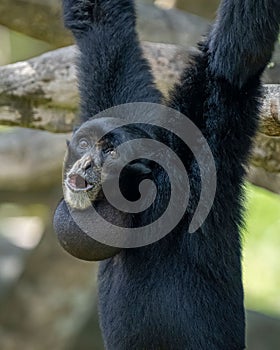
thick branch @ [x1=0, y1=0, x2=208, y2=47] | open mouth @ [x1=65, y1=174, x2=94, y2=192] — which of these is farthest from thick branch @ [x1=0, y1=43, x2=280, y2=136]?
open mouth @ [x1=65, y1=174, x2=94, y2=192]

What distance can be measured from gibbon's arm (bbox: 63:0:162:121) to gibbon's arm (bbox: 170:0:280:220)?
61cm

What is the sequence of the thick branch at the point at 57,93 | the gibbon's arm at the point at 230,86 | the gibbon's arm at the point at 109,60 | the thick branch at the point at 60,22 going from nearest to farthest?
the gibbon's arm at the point at 230,86 < the gibbon's arm at the point at 109,60 < the thick branch at the point at 57,93 < the thick branch at the point at 60,22

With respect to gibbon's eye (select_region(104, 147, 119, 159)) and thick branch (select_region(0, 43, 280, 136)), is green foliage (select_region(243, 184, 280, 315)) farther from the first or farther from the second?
gibbon's eye (select_region(104, 147, 119, 159))

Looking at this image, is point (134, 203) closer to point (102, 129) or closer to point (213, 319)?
point (102, 129)

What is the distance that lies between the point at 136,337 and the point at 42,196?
684 centimetres

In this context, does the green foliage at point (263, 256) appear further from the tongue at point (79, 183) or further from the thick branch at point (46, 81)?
the tongue at point (79, 183)

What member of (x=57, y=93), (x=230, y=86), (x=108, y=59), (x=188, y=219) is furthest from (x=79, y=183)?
(x=57, y=93)

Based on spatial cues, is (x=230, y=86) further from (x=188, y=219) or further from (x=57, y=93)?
(x=57, y=93)

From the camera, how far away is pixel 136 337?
566 centimetres

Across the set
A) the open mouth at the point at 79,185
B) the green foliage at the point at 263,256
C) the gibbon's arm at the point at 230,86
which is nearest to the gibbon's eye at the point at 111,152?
the open mouth at the point at 79,185

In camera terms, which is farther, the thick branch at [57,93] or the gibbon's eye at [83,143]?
the thick branch at [57,93]

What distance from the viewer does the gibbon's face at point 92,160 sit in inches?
214

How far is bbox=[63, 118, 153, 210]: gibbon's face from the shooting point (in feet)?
17.8

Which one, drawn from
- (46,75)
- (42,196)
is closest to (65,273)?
(42,196)
